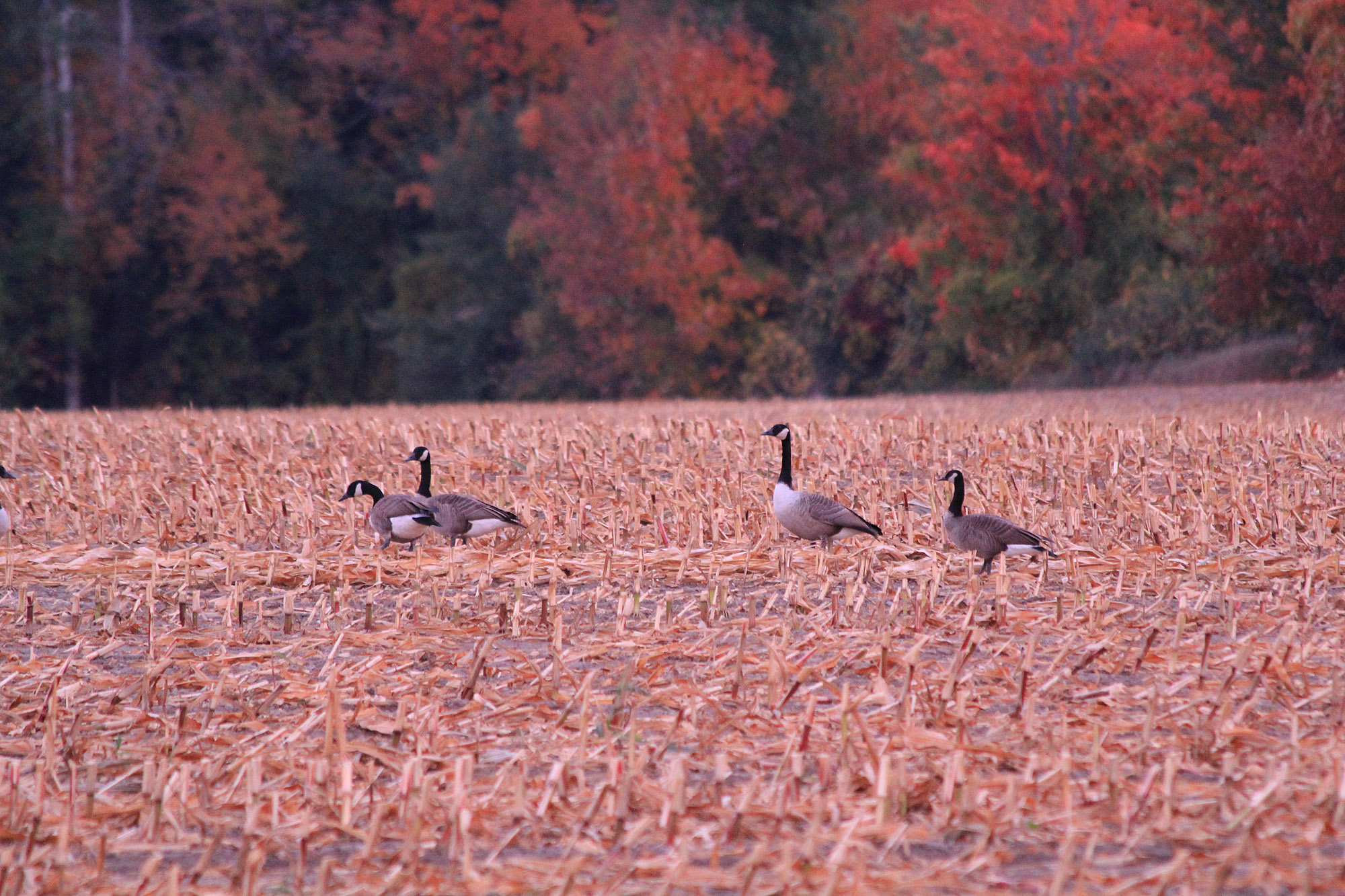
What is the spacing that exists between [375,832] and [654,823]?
1.05 meters

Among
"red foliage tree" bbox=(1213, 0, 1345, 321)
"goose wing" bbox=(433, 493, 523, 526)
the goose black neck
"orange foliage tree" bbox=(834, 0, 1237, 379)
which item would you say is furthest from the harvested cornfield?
"orange foliage tree" bbox=(834, 0, 1237, 379)

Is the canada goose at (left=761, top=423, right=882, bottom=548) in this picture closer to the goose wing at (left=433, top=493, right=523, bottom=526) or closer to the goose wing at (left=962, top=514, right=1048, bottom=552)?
the goose wing at (left=962, top=514, right=1048, bottom=552)

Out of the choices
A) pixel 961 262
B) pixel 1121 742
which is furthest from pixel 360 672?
pixel 961 262

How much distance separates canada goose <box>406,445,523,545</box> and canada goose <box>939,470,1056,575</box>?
10.3 feet

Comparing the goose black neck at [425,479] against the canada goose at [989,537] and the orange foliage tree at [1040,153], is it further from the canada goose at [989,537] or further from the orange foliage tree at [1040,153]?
the orange foliage tree at [1040,153]

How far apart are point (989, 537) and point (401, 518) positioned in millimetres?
4219

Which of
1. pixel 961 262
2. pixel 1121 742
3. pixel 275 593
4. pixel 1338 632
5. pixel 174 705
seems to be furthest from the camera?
pixel 961 262

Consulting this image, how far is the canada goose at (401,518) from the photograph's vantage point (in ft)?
36.1

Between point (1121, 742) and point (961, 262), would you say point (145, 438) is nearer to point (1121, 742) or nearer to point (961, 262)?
point (1121, 742)

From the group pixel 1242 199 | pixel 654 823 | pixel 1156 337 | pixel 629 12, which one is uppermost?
pixel 629 12

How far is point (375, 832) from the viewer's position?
18.2 ft

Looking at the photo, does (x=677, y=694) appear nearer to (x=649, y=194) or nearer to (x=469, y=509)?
(x=469, y=509)

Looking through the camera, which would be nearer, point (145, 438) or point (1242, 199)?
point (145, 438)

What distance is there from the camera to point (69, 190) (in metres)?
52.3
